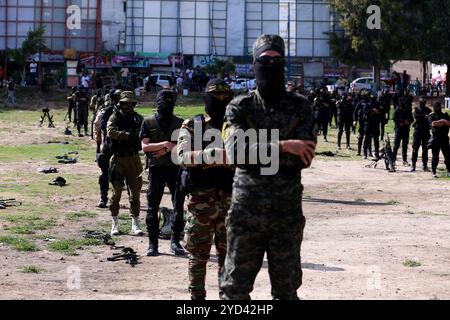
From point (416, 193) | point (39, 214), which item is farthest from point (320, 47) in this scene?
point (39, 214)

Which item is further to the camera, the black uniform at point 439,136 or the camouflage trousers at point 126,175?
the black uniform at point 439,136

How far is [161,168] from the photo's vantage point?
12.1 metres

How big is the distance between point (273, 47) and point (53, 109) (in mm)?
46551

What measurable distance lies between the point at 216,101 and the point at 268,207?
2124 millimetres

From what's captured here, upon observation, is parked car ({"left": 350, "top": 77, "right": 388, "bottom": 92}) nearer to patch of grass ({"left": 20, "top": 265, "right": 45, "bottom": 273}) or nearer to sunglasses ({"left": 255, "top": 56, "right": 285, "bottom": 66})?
patch of grass ({"left": 20, "top": 265, "right": 45, "bottom": 273})

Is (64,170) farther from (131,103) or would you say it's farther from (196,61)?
(196,61)

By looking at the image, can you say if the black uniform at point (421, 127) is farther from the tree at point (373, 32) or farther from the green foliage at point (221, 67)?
the green foliage at point (221, 67)

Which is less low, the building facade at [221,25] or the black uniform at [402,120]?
the building facade at [221,25]

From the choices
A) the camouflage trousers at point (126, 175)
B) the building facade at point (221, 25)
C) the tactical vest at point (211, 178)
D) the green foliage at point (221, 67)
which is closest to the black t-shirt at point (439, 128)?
the camouflage trousers at point (126, 175)

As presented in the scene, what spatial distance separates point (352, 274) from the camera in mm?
10859

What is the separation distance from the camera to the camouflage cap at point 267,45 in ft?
22.1

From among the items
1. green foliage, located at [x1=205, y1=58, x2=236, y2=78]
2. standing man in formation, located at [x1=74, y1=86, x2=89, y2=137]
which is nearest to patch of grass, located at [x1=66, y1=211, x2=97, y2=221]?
standing man in formation, located at [x1=74, y1=86, x2=89, y2=137]

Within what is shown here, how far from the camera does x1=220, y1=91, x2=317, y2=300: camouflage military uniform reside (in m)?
6.59

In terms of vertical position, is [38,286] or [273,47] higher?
[273,47]
